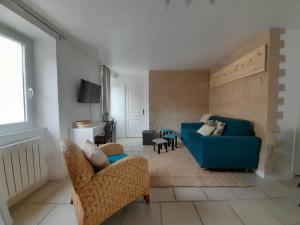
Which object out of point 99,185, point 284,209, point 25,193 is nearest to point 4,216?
point 25,193

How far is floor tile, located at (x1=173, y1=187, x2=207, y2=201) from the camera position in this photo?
2.00m

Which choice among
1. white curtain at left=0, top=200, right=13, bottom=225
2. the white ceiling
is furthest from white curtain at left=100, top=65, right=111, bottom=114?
white curtain at left=0, top=200, right=13, bottom=225

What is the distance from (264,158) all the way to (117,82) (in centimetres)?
491

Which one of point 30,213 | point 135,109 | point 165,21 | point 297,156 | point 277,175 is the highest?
point 165,21

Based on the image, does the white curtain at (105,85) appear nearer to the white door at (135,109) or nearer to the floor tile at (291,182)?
the white door at (135,109)

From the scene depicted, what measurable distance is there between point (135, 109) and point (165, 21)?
13.3 ft

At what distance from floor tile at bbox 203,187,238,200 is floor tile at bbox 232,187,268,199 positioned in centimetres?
8

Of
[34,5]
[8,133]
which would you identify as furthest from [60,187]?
[34,5]

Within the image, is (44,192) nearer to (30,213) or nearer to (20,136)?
(30,213)

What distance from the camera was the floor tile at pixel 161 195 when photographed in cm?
198

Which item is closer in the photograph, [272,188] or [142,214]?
[142,214]

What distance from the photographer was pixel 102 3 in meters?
1.75

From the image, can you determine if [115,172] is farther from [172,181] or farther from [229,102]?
[229,102]

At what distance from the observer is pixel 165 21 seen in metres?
2.14
